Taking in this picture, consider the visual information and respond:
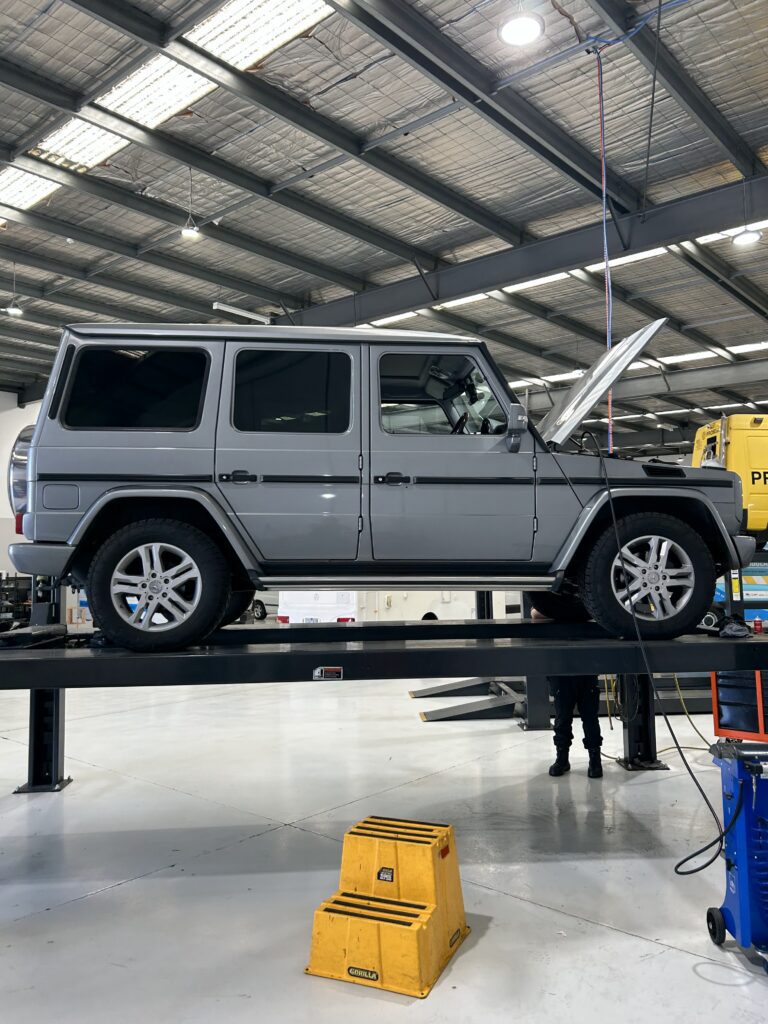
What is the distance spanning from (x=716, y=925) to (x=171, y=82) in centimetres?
681

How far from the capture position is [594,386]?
3.91 metres

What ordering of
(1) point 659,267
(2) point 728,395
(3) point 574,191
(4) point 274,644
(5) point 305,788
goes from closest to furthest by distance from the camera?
(4) point 274,644 < (5) point 305,788 < (3) point 574,191 < (1) point 659,267 < (2) point 728,395

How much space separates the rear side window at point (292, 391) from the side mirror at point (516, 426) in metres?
0.81

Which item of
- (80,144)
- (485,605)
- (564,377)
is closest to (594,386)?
(485,605)

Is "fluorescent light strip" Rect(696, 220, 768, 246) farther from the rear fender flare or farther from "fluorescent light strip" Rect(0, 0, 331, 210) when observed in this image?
the rear fender flare

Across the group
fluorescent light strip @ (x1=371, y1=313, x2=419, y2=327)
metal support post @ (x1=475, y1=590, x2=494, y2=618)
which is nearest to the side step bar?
metal support post @ (x1=475, y1=590, x2=494, y2=618)

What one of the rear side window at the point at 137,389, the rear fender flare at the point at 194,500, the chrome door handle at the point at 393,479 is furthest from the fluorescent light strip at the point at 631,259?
the rear fender flare at the point at 194,500

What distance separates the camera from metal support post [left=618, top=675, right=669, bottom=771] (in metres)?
6.18

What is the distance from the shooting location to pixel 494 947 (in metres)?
3.24

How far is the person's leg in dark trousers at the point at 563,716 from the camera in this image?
19.1 feet

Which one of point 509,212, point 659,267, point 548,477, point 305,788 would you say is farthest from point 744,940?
point 659,267

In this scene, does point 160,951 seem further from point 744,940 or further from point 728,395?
point 728,395

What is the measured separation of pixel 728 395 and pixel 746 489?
28.4ft

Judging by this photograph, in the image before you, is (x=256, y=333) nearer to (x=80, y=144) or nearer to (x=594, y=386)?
(x=594, y=386)
